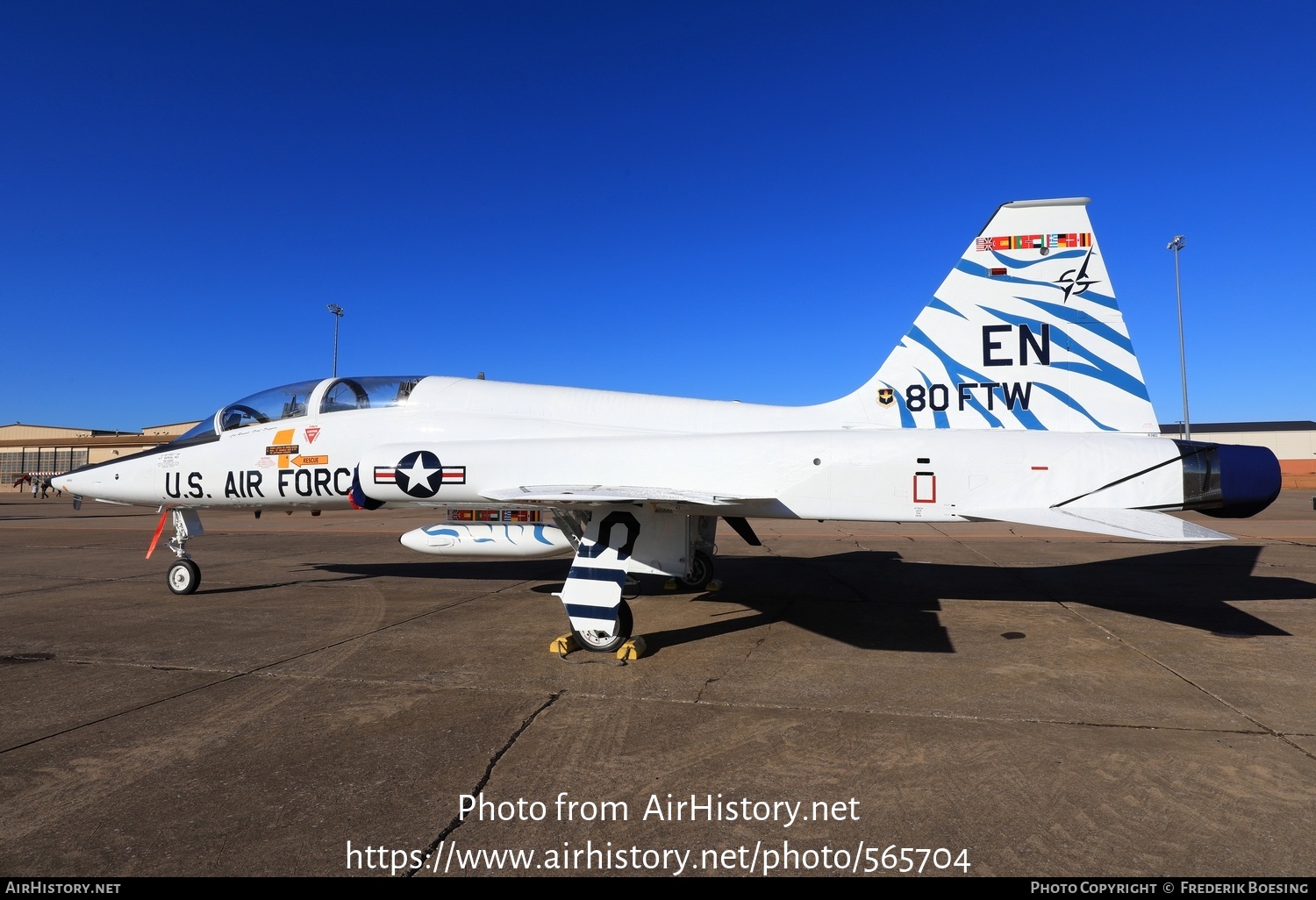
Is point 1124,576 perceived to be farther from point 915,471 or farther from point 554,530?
point 554,530

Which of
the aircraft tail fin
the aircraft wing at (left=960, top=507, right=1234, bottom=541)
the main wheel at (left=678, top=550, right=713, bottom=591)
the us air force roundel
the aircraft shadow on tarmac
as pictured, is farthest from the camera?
the main wheel at (left=678, top=550, right=713, bottom=591)

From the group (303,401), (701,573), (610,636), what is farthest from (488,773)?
(303,401)

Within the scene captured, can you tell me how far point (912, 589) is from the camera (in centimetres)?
940

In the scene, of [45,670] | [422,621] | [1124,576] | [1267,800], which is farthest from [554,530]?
[1124,576]

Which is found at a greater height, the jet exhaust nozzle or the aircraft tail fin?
the aircraft tail fin

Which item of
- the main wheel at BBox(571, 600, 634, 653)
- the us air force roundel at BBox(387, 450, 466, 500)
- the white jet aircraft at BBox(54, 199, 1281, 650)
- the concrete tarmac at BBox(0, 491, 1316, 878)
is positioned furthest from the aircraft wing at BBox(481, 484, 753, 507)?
the concrete tarmac at BBox(0, 491, 1316, 878)

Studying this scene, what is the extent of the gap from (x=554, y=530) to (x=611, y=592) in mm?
2184

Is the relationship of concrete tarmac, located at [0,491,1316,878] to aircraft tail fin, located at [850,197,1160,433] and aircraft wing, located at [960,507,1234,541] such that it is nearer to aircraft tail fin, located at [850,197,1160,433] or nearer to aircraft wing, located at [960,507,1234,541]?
aircraft wing, located at [960,507,1234,541]

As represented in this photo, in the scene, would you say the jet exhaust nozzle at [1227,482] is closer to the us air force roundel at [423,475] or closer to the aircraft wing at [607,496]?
the aircraft wing at [607,496]

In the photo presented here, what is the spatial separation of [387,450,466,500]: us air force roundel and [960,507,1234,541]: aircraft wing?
520 centimetres

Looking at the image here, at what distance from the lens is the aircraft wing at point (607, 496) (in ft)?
18.5

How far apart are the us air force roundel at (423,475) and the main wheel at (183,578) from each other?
3663 mm

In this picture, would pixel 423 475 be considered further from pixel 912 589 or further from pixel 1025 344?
pixel 912 589

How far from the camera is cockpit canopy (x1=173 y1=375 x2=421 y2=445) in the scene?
8133mm
